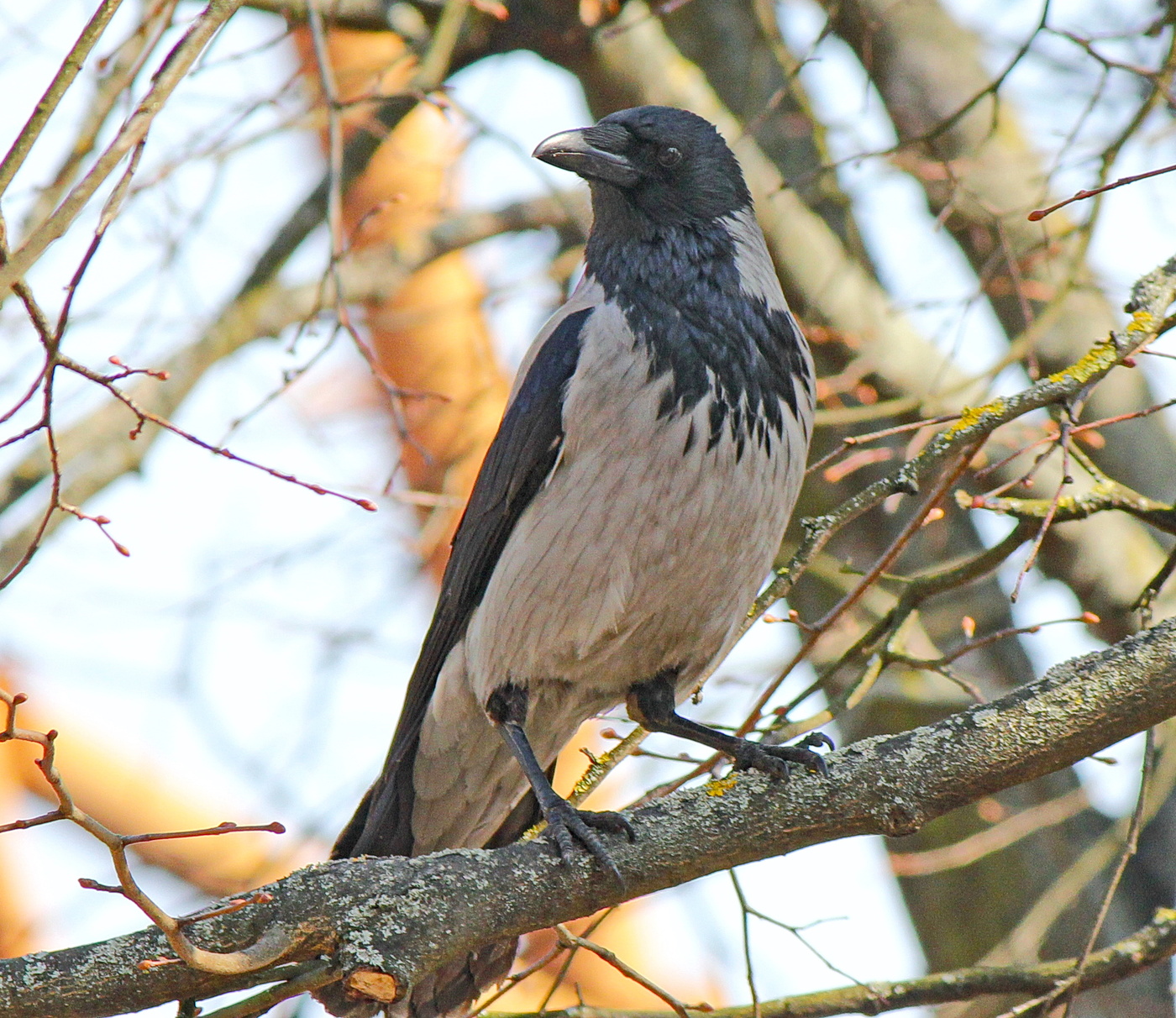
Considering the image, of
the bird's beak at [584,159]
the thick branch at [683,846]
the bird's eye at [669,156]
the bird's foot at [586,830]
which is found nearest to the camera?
the thick branch at [683,846]

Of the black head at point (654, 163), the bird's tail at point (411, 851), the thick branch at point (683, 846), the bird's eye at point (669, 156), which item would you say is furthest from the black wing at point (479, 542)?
the thick branch at point (683, 846)

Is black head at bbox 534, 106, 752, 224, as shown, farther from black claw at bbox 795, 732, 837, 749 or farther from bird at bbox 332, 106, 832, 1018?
black claw at bbox 795, 732, 837, 749

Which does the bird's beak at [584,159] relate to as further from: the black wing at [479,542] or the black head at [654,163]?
the black wing at [479,542]

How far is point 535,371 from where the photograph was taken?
148 inches

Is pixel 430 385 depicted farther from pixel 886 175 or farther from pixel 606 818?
pixel 606 818

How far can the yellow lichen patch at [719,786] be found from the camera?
275 cm

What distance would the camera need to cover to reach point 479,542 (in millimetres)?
3846

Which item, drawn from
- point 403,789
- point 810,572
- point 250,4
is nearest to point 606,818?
point 403,789

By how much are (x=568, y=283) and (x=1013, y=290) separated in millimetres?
1999

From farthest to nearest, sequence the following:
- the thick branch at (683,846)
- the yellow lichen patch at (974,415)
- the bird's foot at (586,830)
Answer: the yellow lichen patch at (974,415), the bird's foot at (586,830), the thick branch at (683,846)

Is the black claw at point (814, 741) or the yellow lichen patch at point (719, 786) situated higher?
the black claw at point (814, 741)

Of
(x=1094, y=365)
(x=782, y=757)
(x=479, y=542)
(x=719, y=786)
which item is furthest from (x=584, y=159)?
(x=719, y=786)

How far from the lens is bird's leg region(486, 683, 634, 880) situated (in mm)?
2750

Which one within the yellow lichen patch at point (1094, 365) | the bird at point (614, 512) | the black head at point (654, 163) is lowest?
the yellow lichen patch at point (1094, 365)
